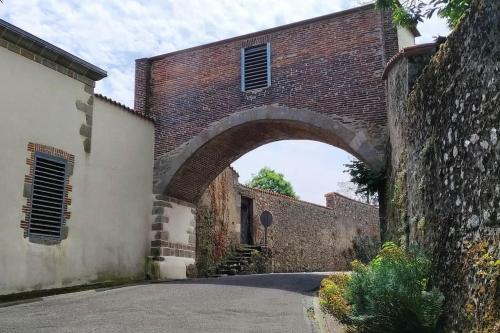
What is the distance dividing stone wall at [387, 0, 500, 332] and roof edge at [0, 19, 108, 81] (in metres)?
6.96

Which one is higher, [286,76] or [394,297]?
[286,76]

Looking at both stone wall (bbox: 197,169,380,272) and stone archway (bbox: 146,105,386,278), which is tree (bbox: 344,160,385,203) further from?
stone wall (bbox: 197,169,380,272)

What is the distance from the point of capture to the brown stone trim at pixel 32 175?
9398mm

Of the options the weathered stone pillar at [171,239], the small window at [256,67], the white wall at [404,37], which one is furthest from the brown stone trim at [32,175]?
the white wall at [404,37]

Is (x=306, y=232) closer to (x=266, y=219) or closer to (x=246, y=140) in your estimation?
(x=266, y=219)

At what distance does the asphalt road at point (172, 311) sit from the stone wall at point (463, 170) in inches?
68.2

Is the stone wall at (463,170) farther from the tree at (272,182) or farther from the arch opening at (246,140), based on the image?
the tree at (272,182)

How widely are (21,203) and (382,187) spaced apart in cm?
662

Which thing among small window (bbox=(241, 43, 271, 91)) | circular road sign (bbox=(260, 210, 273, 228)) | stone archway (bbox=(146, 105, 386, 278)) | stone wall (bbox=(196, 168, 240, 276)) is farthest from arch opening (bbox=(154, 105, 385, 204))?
circular road sign (bbox=(260, 210, 273, 228))

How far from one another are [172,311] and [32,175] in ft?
14.0

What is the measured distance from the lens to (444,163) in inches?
208

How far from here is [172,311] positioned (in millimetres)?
6945

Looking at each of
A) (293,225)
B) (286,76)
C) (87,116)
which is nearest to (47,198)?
(87,116)

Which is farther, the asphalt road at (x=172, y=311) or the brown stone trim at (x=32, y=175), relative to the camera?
the brown stone trim at (x=32, y=175)
